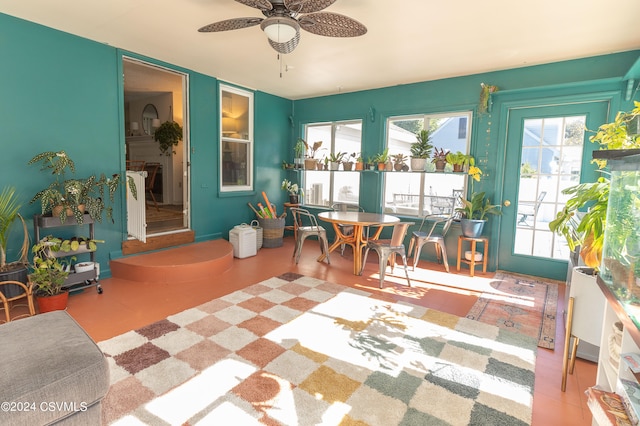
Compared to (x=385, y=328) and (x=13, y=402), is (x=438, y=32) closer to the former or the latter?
(x=385, y=328)

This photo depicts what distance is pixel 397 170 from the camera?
16.6 ft

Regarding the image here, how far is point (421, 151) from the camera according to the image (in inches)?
188

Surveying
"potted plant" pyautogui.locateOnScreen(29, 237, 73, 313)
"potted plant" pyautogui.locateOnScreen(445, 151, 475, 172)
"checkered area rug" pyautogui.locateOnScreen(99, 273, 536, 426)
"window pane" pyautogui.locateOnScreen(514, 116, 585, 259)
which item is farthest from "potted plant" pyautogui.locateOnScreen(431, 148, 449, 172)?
"potted plant" pyautogui.locateOnScreen(29, 237, 73, 313)

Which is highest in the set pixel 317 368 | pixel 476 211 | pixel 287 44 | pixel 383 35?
pixel 383 35

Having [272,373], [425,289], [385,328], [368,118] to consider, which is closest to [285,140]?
[368,118]

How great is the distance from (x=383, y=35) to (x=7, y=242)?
4266 mm

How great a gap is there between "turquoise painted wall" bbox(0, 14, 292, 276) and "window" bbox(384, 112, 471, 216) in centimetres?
303

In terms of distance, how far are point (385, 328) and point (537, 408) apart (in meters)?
1.14

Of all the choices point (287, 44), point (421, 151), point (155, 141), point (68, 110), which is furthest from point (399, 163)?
point (155, 141)

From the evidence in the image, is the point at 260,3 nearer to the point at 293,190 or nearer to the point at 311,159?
the point at 311,159

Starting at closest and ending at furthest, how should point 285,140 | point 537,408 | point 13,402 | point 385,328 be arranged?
point 13,402 < point 537,408 < point 385,328 < point 285,140

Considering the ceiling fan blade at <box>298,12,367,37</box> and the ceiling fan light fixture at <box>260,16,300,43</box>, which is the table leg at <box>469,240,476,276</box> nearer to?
the ceiling fan blade at <box>298,12,367,37</box>

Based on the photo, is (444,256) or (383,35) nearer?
(383,35)

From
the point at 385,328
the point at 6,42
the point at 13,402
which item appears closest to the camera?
the point at 13,402
